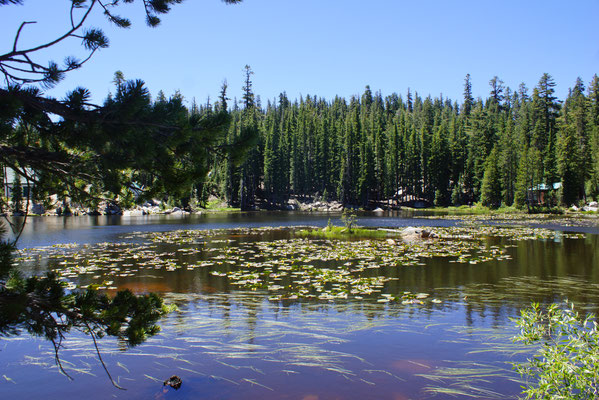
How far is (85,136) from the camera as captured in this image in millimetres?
4070

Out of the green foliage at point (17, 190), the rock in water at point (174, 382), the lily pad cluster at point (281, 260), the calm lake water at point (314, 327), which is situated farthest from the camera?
the lily pad cluster at point (281, 260)

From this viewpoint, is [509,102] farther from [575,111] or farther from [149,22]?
[149,22]

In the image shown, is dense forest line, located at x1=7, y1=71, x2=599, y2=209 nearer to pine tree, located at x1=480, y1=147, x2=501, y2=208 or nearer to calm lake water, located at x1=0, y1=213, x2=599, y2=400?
pine tree, located at x1=480, y1=147, x2=501, y2=208

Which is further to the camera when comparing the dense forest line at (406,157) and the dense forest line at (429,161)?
the dense forest line at (406,157)

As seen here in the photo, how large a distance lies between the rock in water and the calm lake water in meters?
0.11

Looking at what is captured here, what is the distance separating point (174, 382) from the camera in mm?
5754

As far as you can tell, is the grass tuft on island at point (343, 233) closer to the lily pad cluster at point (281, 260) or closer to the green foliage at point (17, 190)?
the lily pad cluster at point (281, 260)

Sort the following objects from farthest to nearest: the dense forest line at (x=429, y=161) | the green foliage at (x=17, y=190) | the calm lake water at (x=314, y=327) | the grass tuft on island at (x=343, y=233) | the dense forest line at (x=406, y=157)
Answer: the dense forest line at (x=406, y=157) → the dense forest line at (x=429, y=161) → the grass tuft on island at (x=343, y=233) → the calm lake water at (x=314, y=327) → the green foliage at (x=17, y=190)

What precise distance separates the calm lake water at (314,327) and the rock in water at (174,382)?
0.35 ft

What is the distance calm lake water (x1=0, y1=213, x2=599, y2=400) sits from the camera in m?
5.84

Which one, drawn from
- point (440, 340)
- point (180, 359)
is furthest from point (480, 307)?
point (180, 359)

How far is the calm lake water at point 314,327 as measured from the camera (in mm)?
5840

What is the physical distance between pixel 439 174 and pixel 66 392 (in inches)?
3170

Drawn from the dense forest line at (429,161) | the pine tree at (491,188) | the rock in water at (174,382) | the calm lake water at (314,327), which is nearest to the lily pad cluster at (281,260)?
the calm lake water at (314,327)
